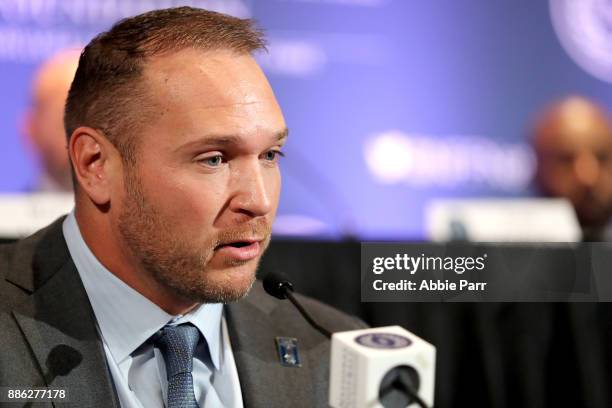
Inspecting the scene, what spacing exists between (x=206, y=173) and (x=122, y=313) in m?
0.30

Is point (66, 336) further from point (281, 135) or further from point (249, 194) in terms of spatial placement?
point (281, 135)

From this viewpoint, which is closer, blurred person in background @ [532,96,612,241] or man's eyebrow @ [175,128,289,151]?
man's eyebrow @ [175,128,289,151]

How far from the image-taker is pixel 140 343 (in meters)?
1.45

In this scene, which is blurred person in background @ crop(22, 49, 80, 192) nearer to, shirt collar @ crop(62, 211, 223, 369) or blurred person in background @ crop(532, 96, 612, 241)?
shirt collar @ crop(62, 211, 223, 369)

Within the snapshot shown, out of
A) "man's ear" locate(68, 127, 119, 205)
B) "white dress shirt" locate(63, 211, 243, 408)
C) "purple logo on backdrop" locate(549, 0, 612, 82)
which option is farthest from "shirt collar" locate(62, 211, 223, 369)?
"purple logo on backdrop" locate(549, 0, 612, 82)

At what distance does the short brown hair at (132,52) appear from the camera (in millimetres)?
1419

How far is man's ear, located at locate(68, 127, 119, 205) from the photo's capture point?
4.83ft

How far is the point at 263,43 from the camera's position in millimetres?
1559

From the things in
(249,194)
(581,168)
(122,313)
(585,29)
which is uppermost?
(585,29)

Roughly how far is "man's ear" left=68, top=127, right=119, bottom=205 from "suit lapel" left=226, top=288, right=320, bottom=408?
33 centimetres

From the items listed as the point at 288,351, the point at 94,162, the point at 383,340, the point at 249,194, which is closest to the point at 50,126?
the point at 94,162

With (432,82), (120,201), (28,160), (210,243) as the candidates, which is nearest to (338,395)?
(210,243)

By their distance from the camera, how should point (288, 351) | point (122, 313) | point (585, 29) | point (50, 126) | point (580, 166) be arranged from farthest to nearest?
point (585, 29)
point (580, 166)
point (50, 126)
point (288, 351)
point (122, 313)

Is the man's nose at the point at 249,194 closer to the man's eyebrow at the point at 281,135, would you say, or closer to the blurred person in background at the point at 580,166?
the man's eyebrow at the point at 281,135
